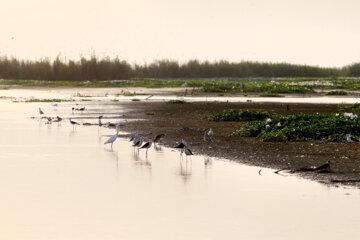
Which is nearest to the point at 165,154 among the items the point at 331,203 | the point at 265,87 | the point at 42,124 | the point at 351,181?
the point at 351,181

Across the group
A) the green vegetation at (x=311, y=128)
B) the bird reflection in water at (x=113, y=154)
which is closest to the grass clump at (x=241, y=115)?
the green vegetation at (x=311, y=128)

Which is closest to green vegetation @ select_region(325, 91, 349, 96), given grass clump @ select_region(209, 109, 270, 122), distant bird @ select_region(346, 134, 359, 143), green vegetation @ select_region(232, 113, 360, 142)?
grass clump @ select_region(209, 109, 270, 122)

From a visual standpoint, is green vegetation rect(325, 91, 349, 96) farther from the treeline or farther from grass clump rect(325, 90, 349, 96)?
the treeline

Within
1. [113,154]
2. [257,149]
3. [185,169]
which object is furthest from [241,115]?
[185,169]

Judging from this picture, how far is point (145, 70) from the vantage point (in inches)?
2963

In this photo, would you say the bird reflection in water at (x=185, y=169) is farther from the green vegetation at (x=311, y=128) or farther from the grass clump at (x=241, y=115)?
the grass clump at (x=241, y=115)

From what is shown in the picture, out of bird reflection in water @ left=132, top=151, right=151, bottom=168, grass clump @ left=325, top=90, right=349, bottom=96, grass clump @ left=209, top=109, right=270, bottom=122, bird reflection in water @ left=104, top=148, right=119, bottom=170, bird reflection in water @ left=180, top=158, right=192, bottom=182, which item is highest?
grass clump @ left=209, top=109, right=270, bottom=122

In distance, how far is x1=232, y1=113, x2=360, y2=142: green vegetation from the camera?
717 inches

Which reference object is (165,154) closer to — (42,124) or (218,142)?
(218,142)

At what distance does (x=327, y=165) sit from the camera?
13312 millimetres

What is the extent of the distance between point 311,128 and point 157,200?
840cm

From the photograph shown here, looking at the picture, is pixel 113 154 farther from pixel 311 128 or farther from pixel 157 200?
pixel 157 200

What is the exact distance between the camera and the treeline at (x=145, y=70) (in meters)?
68.6

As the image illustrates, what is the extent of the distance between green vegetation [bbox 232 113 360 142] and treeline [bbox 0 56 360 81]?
50330 mm
